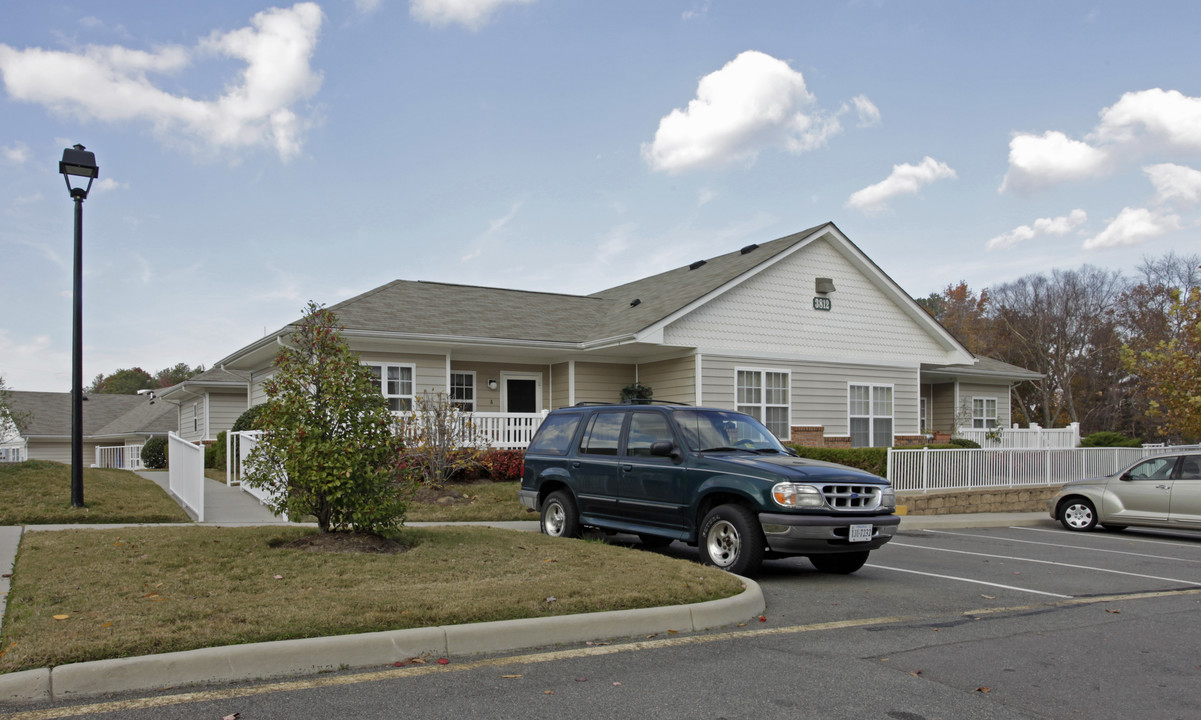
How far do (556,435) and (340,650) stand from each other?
607 cm

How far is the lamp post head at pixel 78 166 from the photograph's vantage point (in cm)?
1202

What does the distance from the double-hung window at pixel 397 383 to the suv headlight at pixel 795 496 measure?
1196cm

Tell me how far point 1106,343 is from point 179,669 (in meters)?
57.3

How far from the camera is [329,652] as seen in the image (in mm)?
5305

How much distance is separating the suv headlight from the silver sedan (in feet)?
31.3

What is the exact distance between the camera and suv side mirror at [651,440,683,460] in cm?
934

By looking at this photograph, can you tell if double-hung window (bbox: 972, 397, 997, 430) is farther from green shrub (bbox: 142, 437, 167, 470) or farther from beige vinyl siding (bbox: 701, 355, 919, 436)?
green shrub (bbox: 142, 437, 167, 470)

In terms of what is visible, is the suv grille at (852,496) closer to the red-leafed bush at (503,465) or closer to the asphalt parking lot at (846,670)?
the asphalt parking lot at (846,670)

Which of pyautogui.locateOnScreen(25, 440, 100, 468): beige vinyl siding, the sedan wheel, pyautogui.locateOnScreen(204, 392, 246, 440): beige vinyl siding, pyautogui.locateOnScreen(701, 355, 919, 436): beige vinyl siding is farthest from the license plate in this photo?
pyautogui.locateOnScreen(25, 440, 100, 468): beige vinyl siding

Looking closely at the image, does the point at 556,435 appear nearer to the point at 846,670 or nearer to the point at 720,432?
the point at 720,432

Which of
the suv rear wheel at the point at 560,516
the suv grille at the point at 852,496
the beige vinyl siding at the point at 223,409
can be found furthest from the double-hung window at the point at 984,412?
the beige vinyl siding at the point at 223,409

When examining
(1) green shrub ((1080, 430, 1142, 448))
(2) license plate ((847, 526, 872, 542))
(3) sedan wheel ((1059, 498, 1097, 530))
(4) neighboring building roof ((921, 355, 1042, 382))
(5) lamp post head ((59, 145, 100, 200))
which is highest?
(5) lamp post head ((59, 145, 100, 200))

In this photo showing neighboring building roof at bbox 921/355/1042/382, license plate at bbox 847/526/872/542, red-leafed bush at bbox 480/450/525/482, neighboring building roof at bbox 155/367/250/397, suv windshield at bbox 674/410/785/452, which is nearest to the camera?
license plate at bbox 847/526/872/542

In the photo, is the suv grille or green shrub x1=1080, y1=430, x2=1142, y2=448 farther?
green shrub x1=1080, y1=430, x2=1142, y2=448
